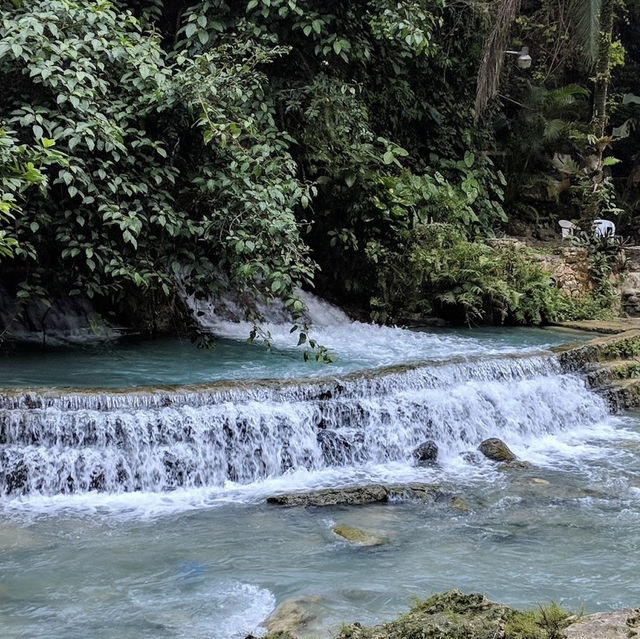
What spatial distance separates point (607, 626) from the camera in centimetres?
264

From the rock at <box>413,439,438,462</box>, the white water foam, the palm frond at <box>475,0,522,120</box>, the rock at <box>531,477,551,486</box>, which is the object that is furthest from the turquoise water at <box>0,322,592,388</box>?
the palm frond at <box>475,0,522,120</box>

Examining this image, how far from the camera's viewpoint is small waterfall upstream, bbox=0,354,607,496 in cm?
673

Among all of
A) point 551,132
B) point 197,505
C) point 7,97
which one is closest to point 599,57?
point 551,132

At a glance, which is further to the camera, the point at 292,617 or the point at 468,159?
the point at 468,159

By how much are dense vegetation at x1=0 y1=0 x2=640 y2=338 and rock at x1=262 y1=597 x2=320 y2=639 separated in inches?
134

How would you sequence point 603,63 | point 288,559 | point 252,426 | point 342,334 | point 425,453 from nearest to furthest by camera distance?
point 288,559, point 252,426, point 425,453, point 342,334, point 603,63

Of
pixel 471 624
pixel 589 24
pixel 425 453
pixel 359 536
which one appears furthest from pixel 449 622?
pixel 589 24

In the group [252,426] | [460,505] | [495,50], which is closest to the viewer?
[460,505]

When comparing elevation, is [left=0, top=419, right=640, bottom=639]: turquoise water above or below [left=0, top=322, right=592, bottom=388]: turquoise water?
below

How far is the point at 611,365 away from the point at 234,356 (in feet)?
15.9

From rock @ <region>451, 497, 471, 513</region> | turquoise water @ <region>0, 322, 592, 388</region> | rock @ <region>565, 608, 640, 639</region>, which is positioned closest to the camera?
rock @ <region>565, 608, 640, 639</region>

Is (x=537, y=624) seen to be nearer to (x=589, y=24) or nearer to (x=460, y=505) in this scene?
(x=460, y=505)

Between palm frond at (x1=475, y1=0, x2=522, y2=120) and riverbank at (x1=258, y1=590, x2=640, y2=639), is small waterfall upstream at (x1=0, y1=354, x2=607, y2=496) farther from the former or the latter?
palm frond at (x1=475, y1=0, x2=522, y2=120)

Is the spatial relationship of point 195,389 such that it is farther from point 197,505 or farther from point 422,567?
point 422,567
